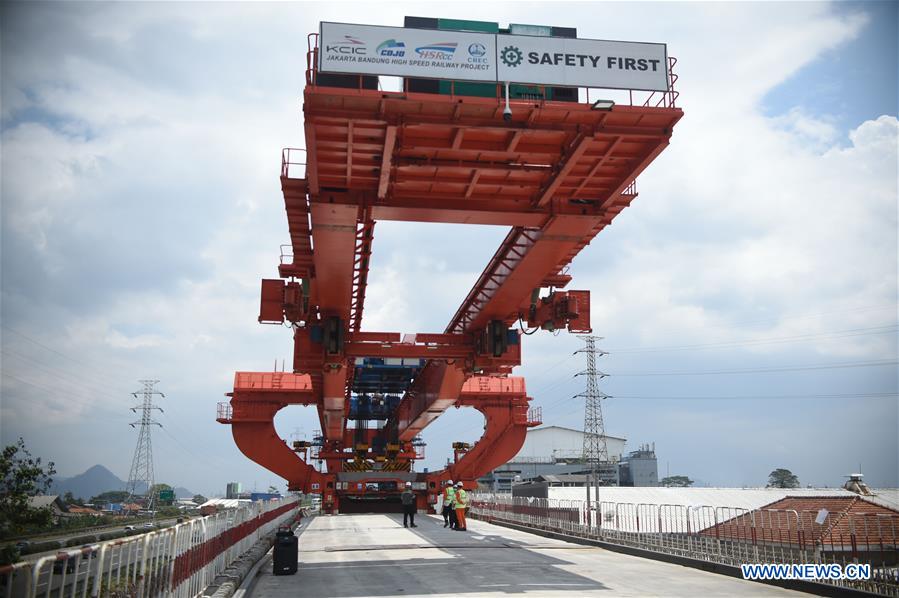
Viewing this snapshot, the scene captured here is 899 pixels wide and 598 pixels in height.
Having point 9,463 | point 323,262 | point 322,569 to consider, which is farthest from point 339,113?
point 9,463

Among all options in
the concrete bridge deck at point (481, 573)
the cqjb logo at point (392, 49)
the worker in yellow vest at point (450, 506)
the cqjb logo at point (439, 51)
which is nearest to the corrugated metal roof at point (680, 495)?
the worker in yellow vest at point (450, 506)

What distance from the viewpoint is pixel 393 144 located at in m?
11.4

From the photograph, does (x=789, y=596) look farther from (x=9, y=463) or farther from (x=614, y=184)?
(x=9, y=463)

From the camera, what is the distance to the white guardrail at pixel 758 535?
11.2m

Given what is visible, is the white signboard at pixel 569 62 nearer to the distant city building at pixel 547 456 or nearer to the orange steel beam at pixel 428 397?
the orange steel beam at pixel 428 397

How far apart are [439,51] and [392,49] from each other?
75 cm

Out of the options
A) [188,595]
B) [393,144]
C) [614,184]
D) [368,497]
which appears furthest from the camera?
[368,497]

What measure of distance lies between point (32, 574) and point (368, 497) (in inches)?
1515

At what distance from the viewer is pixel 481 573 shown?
43.7 ft

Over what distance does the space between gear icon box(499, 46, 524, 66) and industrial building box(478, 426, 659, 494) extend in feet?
225

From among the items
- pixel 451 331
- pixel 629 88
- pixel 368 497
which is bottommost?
pixel 368 497

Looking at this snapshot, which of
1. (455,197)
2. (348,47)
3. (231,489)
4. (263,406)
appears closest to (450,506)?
(455,197)

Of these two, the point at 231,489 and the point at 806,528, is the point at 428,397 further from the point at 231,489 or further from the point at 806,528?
the point at 231,489

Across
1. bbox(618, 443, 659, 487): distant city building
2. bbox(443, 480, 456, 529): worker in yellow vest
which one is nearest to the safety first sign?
bbox(443, 480, 456, 529): worker in yellow vest
